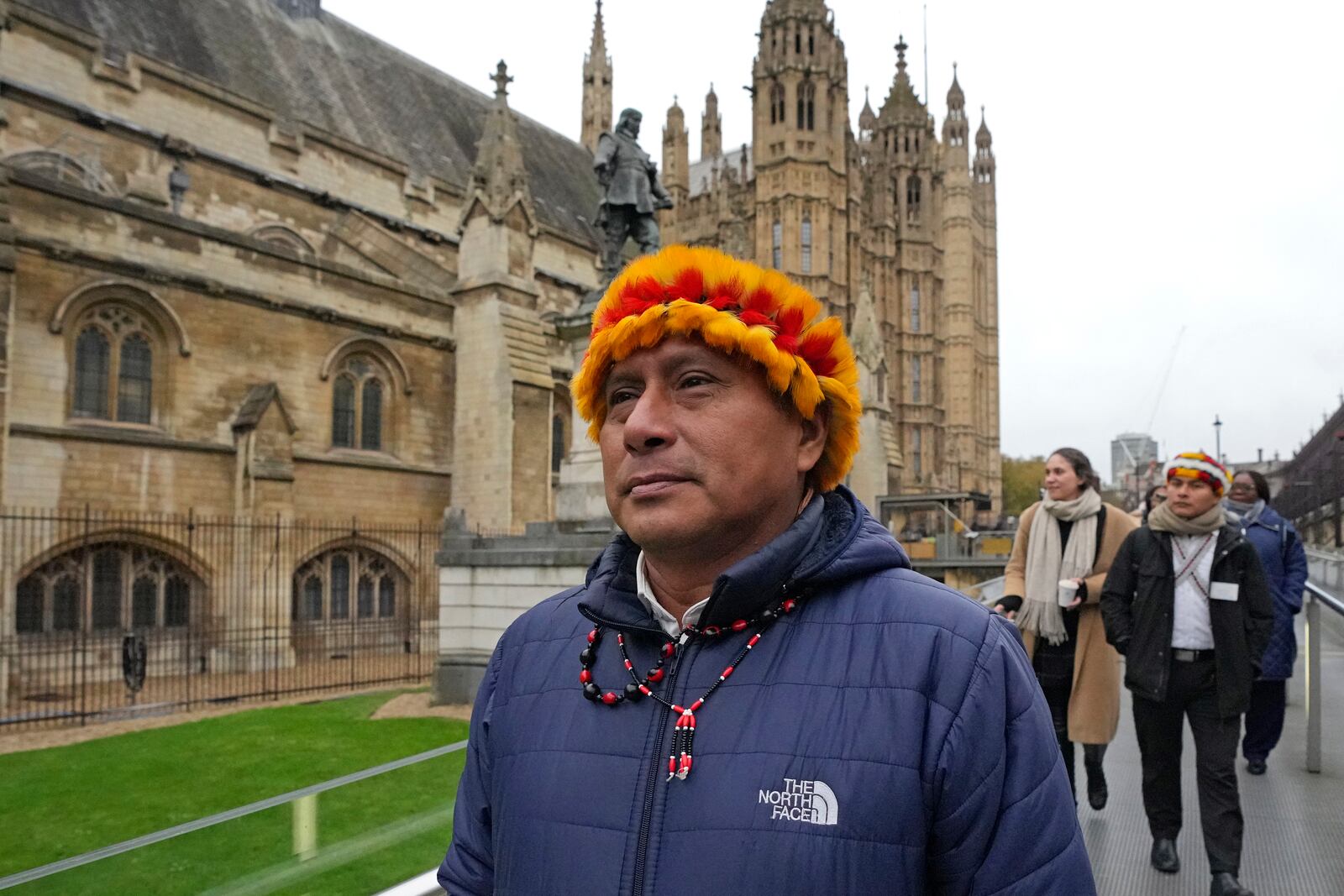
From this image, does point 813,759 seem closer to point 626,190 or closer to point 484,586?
point 484,586

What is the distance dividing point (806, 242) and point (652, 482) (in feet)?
131

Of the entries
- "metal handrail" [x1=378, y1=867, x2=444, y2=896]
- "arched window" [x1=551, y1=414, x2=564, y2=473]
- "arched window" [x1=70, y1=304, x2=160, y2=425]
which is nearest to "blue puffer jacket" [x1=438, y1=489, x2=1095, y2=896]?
"metal handrail" [x1=378, y1=867, x2=444, y2=896]

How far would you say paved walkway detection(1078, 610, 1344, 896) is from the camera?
4.01 metres

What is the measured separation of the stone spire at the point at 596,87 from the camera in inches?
1560

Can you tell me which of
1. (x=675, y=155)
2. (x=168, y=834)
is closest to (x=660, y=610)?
(x=168, y=834)

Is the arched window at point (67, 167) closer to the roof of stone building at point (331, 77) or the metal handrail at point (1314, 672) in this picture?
→ the roof of stone building at point (331, 77)

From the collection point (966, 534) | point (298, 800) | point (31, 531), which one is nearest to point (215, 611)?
point (31, 531)

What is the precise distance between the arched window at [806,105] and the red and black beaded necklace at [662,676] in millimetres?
41391

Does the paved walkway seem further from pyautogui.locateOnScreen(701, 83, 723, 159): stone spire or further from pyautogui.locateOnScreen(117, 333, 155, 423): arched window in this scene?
pyautogui.locateOnScreen(701, 83, 723, 159): stone spire

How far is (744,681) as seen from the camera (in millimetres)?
1455

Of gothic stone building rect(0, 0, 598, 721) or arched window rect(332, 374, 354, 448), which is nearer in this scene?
gothic stone building rect(0, 0, 598, 721)

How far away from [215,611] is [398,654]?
3.64 metres

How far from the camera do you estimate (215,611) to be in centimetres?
1580

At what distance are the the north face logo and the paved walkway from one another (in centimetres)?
335
